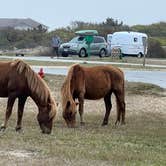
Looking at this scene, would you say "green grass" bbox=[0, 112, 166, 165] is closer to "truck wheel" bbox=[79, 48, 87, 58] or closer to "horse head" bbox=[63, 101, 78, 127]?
"horse head" bbox=[63, 101, 78, 127]

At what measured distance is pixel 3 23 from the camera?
141 metres

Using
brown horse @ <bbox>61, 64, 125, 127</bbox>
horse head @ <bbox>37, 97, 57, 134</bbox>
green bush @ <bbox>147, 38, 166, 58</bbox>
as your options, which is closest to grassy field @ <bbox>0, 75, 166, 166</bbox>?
horse head @ <bbox>37, 97, 57, 134</bbox>

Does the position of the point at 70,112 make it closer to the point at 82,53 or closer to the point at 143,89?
the point at 143,89

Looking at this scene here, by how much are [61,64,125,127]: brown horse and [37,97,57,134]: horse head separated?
1928 millimetres

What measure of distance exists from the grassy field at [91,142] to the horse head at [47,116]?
193 millimetres

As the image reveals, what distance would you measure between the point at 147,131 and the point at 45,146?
14.9 feet

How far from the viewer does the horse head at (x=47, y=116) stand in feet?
46.1

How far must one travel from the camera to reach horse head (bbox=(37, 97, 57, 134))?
14.1m

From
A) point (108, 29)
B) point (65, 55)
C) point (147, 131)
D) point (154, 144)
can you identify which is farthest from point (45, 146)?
point (108, 29)

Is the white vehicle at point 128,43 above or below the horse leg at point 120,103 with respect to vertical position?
below

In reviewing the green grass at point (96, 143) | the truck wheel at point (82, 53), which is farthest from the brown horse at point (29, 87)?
the truck wheel at point (82, 53)

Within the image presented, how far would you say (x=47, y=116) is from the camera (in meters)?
14.1

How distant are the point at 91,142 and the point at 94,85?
4.89 metres

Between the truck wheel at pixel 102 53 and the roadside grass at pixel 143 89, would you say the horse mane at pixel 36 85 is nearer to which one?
the roadside grass at pixel 143 89
